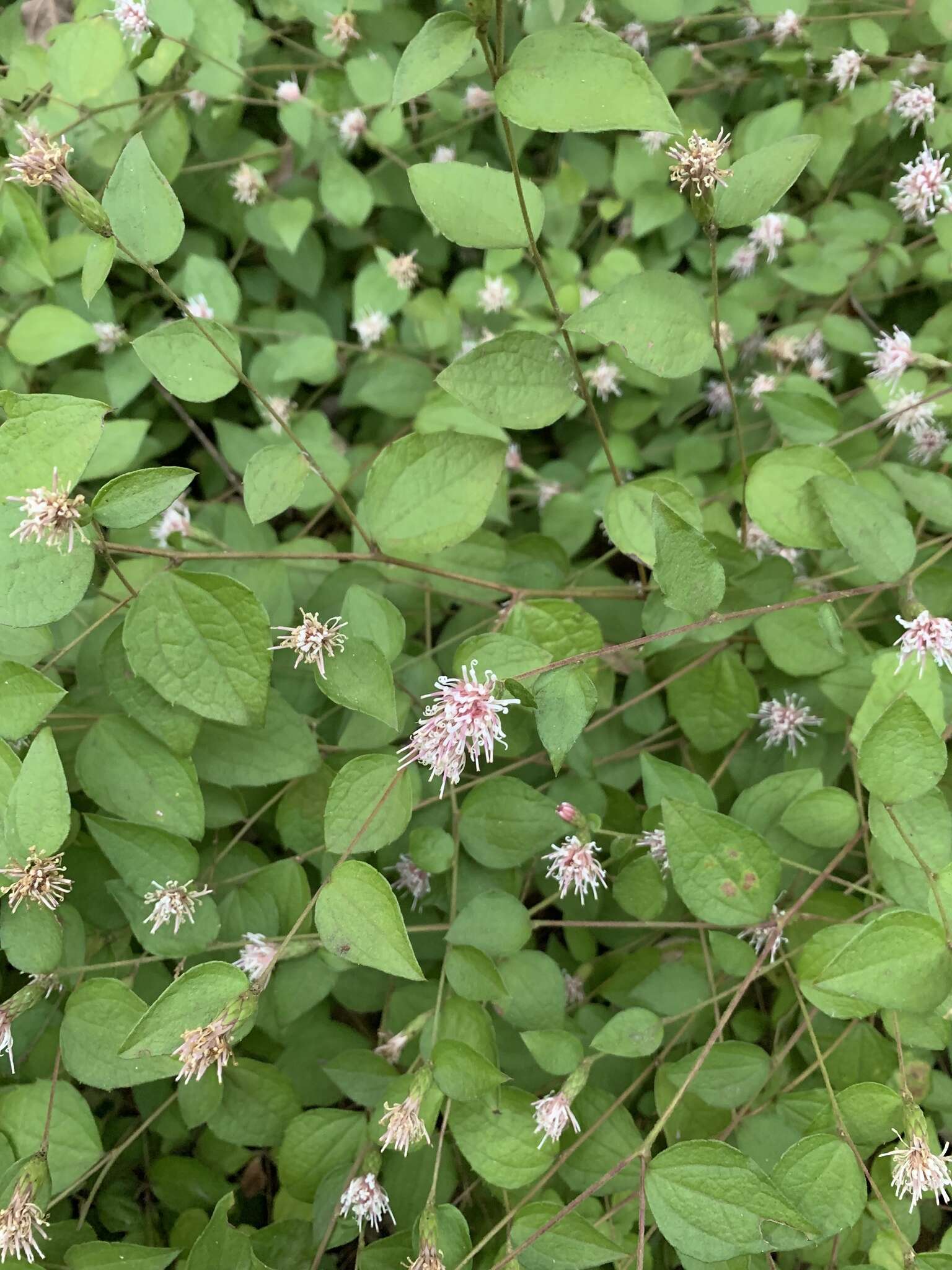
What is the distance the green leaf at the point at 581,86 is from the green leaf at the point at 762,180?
0.23m

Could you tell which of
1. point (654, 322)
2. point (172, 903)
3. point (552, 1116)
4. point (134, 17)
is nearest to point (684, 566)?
point (654, 322)

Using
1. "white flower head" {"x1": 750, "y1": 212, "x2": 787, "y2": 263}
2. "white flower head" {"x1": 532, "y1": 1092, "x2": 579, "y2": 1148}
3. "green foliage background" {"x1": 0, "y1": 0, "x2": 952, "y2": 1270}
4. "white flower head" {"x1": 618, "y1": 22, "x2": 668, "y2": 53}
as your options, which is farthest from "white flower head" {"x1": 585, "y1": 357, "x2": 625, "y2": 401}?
"white flower head" {"x1": 532, "y1": 1092, "x2": 579, "y2": 1148}

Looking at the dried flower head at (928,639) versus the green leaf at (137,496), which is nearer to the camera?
the green leaf at (137,496)

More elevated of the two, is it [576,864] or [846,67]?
[846,67]

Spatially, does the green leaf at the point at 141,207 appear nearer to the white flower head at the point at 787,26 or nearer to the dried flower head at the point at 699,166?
the dried flower head at the point at 699,166

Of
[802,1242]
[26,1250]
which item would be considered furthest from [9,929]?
[802,1242]

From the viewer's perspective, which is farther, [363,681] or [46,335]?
[46,335]

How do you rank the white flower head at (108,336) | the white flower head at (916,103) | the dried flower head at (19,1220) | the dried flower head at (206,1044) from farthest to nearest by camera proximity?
1. the white flower head at (108,336)
2. the white flower head at (916,103)
3. the dried flower head at (19,1220)
4. the dried flower head at (206,1044)

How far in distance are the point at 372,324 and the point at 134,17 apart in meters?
0.68

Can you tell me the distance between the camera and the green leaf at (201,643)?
108cm

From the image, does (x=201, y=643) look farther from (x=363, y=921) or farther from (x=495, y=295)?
(x=495, y=295)

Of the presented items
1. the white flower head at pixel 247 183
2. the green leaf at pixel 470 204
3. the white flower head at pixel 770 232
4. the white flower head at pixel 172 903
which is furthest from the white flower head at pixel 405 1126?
the white flower head at pixel 247 183

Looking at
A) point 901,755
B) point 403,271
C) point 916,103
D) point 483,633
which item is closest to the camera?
point 901,755

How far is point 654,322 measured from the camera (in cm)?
106
